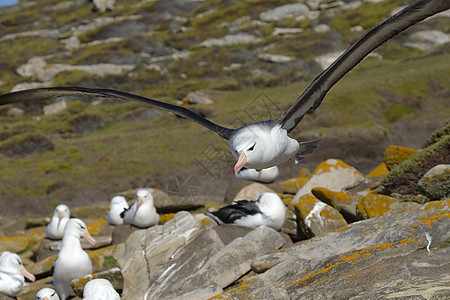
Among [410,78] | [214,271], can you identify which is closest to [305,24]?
[410,78]

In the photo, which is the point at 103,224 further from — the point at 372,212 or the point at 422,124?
the point at 422,124

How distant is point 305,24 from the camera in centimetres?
7556

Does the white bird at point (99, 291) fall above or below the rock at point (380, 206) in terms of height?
below

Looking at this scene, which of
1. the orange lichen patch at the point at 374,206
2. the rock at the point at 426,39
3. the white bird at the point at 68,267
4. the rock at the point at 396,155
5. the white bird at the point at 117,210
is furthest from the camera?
the rock at the point at 426,39

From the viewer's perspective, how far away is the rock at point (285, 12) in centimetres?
8350

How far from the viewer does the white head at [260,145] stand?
5.91 m

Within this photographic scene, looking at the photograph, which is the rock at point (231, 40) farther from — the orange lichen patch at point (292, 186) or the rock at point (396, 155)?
the rock at point (396, 155)

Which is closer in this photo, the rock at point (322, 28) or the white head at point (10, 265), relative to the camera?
the white head at point (10, 265)

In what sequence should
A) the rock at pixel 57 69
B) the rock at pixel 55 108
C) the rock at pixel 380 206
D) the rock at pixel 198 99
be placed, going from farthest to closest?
the rock at pixel 57 69 → the rock at pixel 55 108 → the rock at pixel 198 99 → the rock at pixel 380 206

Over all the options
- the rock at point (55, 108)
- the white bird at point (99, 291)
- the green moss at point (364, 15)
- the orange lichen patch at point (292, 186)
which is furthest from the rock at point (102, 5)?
the white bird at point (99, 291)

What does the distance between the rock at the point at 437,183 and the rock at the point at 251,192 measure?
4891mm

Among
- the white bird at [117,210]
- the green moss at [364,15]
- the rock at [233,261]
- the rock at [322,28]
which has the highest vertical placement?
the rock at [233,261]

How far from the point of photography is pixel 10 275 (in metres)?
9.23

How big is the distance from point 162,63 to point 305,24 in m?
Result: 22.4
